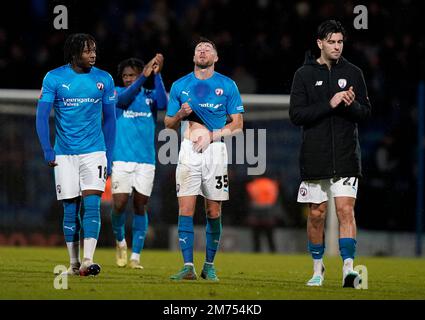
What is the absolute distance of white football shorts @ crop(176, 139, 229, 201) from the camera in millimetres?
9617

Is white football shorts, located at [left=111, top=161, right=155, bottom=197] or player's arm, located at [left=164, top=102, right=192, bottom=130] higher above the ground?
player's arm, located at [left=164, top=102, right=192, bottom=130]

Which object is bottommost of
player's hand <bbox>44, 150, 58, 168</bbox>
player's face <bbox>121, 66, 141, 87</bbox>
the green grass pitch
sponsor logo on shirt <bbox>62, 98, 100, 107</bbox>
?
the green grass pitch

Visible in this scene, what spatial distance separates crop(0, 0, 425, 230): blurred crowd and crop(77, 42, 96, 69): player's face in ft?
23.6

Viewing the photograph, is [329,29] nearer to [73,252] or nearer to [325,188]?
[325,188]

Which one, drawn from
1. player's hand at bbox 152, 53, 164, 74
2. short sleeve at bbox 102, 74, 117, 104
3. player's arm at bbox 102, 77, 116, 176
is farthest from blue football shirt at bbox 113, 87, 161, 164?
short sleeve at bbox 102, 74, 117, 104

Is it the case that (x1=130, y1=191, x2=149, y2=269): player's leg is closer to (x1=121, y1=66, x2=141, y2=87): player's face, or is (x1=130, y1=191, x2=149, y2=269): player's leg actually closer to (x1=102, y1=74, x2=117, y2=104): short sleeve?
(x1=121, y1=66, x2=141, y2=87): player's face

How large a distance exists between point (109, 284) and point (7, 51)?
9.97m

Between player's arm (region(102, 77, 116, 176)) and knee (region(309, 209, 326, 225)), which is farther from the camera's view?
player's arm (region(102, 77, 116, 176))

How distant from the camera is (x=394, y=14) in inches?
747

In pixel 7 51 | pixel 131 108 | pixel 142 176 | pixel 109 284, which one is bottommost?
pixel 109 284

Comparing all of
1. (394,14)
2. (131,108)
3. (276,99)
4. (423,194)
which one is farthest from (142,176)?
(394,14)

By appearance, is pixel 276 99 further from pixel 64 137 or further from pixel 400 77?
pixel 64 137

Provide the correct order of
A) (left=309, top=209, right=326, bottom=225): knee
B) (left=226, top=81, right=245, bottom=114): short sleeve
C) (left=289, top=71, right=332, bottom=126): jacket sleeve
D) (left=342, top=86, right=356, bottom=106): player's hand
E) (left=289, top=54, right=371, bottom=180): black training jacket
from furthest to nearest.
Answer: (left=226, top=81, right=245, bottom=114): short sleeve
(left=309, top=209, right=326, bottom=225): knee
(left=289, top=54, right=371, bottom=180): black training jacket
(left=289, top=71, right=332, bottom=126): jacket sleeve
(left=342, top=86, right=356, bottom=106): player's hand
